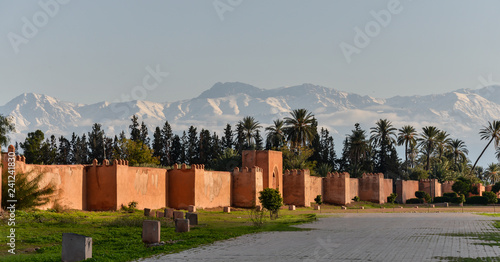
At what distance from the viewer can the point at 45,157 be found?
6084 cm

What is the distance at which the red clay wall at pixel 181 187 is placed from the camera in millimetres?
35688

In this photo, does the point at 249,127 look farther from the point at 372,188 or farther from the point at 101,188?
the point at 101,188

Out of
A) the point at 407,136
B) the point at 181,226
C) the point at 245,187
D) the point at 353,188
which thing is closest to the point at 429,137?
the point at 407,136

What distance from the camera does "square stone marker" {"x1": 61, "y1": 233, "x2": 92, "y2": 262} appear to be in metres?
12.6

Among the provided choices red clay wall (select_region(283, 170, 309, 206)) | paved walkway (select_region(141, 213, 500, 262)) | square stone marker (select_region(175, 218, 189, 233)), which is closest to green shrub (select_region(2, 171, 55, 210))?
square stone marker (select_region(175, 218, 189, 233))

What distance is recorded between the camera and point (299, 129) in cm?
6700

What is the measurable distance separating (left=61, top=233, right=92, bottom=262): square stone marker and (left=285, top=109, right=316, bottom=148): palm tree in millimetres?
55081

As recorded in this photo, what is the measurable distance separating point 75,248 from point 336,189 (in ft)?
145

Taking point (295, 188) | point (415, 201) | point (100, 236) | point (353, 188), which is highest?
point (295, 188)

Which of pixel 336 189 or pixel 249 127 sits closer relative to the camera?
pixel 336 189

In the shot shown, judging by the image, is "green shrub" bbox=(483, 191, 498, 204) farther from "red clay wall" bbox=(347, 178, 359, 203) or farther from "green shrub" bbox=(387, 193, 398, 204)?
"red clay wall" bbox=(347, 178, 359, 203)

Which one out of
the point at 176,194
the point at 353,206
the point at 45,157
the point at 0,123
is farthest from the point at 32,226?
the point at 45,157

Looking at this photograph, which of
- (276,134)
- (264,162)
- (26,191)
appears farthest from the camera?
(276,134)

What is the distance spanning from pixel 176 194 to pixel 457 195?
38274 millimetres
